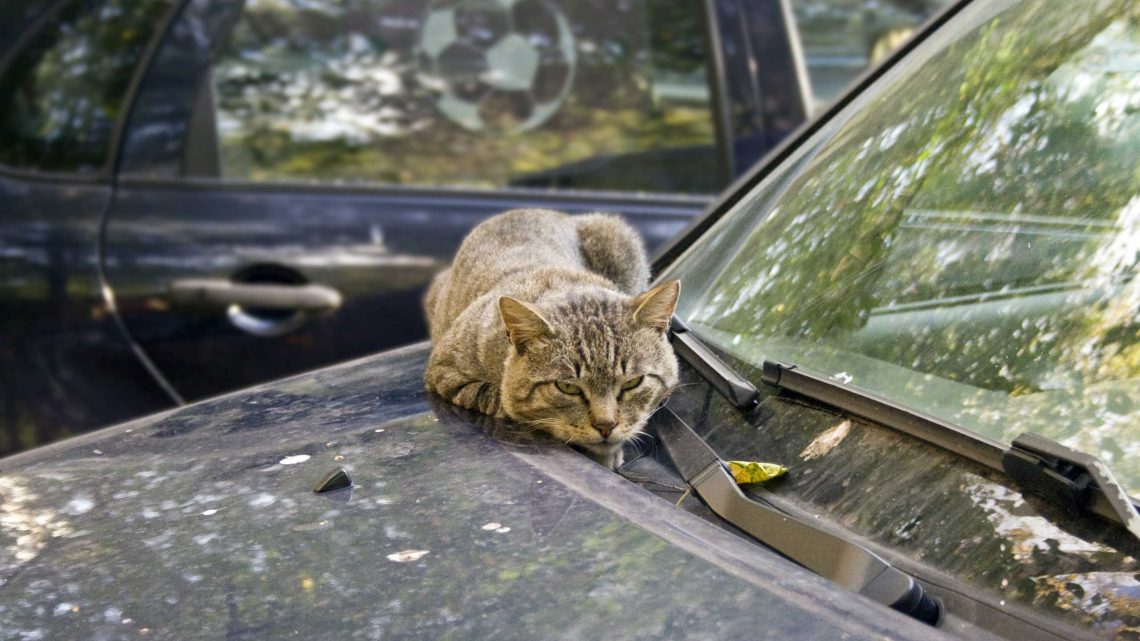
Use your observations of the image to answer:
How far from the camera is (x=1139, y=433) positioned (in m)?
1.67

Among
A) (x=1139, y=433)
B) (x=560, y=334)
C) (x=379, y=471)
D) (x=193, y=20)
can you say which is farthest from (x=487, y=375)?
(x=193, y=20)

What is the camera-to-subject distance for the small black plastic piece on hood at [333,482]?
6.53 feet

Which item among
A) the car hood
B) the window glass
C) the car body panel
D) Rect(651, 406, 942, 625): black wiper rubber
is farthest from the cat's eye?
the window glass

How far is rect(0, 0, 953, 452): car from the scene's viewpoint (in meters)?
4.77

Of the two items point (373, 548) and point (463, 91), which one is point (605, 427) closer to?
point (373, 548)

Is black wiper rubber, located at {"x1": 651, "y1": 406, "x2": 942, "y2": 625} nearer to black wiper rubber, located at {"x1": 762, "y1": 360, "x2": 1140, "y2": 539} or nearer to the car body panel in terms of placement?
black wiper rubber, located at {"x1": 762, "y1": 360, "x2": 1140, "y2": 539}

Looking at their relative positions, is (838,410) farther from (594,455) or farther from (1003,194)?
(594,455)

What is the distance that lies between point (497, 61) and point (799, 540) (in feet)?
11.2

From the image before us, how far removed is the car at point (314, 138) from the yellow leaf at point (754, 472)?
284 cm

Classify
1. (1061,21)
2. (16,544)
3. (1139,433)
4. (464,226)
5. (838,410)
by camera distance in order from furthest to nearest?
(464,226)
(1061,21)
(838,410)
(16,544)
(1139,433)

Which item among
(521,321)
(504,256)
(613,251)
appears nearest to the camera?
(521,321)

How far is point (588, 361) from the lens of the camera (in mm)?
3109

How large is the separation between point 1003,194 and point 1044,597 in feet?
2.72

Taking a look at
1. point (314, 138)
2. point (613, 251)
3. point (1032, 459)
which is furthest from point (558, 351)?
point (314, 138)
